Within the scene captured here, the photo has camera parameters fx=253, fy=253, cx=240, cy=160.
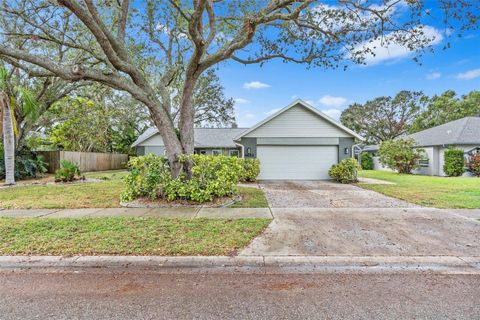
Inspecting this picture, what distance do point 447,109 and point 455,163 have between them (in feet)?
67.1

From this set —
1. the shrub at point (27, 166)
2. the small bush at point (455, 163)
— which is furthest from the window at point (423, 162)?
the shrub at point (27, 166)

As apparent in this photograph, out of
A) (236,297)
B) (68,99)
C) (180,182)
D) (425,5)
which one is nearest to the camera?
→ (236,297)

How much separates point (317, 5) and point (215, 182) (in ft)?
21.3

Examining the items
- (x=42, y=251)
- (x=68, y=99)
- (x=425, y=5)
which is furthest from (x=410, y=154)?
(x=68, y=99)

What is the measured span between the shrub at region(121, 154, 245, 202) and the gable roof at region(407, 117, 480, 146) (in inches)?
712

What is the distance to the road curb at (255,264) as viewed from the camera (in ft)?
11.6

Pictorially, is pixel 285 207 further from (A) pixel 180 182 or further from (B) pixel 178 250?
(B) pixel 178 250

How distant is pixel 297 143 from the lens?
1454 centimetres

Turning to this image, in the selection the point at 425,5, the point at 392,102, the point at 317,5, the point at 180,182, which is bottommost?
the point at 180,182

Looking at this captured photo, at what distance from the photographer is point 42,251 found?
3.94m

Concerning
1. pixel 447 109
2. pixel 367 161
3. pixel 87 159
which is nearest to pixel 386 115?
pixel 447 109

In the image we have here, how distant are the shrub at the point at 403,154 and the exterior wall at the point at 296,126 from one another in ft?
28.3

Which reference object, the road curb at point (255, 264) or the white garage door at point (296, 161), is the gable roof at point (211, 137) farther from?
the road curb at point (255, 264)

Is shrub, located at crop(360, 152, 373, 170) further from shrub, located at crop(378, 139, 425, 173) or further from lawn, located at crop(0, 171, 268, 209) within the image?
lawn, located at crop(0, 171, 268, 209)
